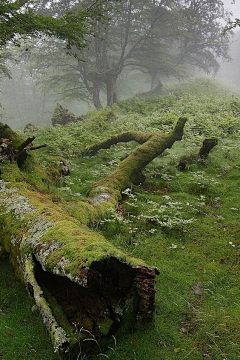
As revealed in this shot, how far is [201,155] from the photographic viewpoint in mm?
9711

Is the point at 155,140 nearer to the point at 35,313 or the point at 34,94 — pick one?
the point at 35,313

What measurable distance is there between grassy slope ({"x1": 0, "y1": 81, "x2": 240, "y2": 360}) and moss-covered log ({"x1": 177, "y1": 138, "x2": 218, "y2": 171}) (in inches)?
12.2

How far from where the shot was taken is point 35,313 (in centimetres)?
332

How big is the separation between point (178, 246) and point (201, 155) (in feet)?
17.1

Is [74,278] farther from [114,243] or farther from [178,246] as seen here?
[178,246]

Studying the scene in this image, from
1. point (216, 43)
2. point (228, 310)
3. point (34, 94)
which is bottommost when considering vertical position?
point (228, 310)

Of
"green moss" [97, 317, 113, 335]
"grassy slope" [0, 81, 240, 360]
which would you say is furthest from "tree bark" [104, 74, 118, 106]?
"green moss" [97, 317, 113, 335]

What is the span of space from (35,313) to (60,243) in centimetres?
87

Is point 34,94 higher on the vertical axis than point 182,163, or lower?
higher

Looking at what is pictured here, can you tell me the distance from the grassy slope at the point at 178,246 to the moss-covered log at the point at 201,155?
31 cm

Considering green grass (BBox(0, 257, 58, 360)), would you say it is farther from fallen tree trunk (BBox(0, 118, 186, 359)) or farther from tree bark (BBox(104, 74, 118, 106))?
tree bark (BBox(104, 74, 118, 106))

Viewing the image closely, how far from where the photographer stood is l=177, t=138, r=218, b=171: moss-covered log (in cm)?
909

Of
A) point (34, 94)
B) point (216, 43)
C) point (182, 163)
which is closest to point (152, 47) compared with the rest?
point (216, 43)

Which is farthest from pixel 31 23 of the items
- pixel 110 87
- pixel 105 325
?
pixel 110 87
